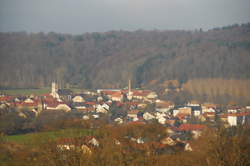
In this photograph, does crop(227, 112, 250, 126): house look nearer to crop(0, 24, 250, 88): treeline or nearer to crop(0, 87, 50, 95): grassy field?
crop(0, 24, 250, 88): treeline

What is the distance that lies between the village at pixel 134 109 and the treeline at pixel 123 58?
653cm

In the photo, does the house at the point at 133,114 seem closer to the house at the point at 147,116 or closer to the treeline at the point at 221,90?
the house at the point at 147,116

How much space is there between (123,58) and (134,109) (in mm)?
23554

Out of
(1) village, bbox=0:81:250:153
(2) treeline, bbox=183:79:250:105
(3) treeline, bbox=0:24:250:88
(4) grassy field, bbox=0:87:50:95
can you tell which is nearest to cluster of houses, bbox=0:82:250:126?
(1) village, bbox=0:81:250:153

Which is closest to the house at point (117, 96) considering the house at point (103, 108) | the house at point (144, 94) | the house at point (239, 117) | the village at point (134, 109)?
the village at point (134, 109)

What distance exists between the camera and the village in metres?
27.2

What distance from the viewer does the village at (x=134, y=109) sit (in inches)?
1072

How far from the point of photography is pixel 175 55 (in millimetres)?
55000

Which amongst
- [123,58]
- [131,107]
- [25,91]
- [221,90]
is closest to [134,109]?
[131,107]

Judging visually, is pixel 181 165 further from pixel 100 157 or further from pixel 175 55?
pixel 175 55

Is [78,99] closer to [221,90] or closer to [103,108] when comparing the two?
[103,108]

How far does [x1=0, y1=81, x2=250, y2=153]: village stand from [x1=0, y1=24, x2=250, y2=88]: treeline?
6.53 m

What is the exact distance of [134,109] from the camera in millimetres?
35531

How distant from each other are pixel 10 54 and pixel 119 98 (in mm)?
15290
